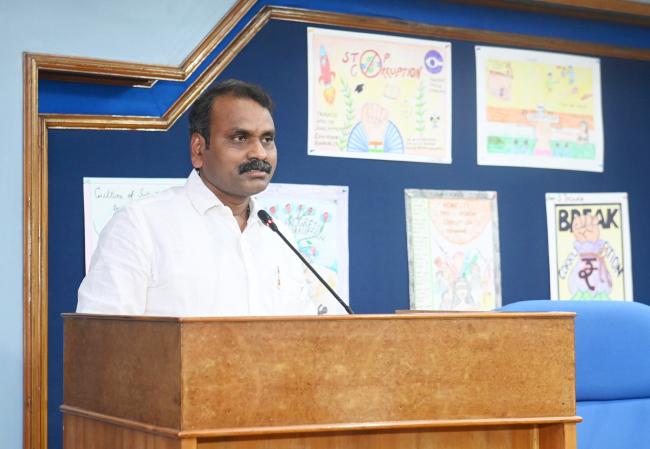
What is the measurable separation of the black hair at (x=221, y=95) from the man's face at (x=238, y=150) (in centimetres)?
1

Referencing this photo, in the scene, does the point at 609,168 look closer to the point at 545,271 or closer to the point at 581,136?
the point at 581,136

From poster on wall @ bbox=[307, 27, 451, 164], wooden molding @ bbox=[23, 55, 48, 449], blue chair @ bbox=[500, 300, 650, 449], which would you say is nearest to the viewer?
blue chair @ bbox=[500, 300, 650, 449]

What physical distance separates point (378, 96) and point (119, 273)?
152cm

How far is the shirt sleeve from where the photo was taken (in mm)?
2260

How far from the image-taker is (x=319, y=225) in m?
3.42

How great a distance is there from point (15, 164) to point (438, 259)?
59.7 inches

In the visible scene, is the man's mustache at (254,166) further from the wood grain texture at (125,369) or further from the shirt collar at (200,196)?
the wood grain texture at (125,369)

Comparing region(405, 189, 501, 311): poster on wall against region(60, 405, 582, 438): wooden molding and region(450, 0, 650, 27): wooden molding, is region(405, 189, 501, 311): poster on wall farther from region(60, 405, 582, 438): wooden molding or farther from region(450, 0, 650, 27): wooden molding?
region(60, 405, 582, 438): wooden molding

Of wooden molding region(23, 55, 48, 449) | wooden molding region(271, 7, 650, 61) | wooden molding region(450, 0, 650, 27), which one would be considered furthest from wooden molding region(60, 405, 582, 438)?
wooden molding region(450, 0, 650, 27)

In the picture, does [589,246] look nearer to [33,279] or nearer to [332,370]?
[33,279]

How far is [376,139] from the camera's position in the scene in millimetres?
3564

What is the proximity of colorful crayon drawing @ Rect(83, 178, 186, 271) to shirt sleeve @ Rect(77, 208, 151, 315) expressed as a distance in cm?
63

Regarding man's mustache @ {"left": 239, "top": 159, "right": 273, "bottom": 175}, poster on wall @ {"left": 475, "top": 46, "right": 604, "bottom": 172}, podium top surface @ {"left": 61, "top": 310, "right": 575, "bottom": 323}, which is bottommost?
podium top surface @ {"left": 61, "top": 310, "right": 575, "bottom": 323}

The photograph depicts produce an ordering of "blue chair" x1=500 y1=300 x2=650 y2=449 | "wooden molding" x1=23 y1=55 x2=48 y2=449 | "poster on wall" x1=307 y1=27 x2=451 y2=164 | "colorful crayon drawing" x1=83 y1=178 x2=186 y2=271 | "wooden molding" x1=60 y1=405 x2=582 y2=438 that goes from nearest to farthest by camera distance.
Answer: "wooden molding" x1=60 y1=405 x2=582 y2=438, "blue chair" x1=500 y1=300 x2=650 y2=449, "wooden molding" x1=23 y1=55 x2=48 y2=449, "colorful crayon drawing" x1=83 y1=178 x2=186 y2=271, "poster on wall" x1=307 y1=27 x2=451 y2=164
